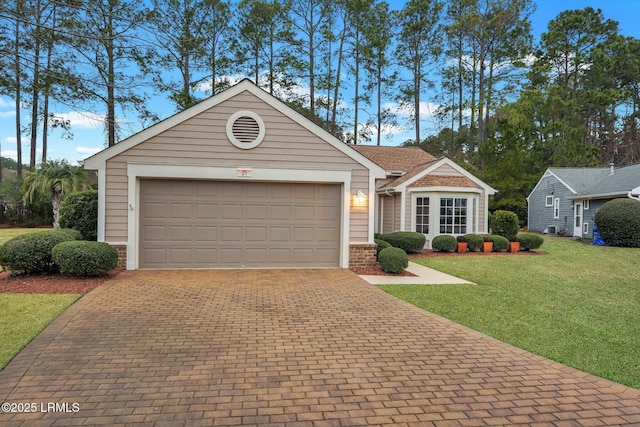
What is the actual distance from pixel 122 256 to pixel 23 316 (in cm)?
373

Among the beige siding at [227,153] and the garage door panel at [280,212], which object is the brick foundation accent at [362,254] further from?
the garage door panel at [280,212]

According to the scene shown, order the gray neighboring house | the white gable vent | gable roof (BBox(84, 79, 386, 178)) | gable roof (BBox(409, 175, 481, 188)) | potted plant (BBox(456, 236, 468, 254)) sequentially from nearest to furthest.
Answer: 1. gable roof (BBox(84, 79, 386, 178))
2. the white gable vent
3. potted plant (BBox(456, 236, 468, 254))
4. gable roof (BBox(409, 175, 481, 188))
5. the gray neighboring house

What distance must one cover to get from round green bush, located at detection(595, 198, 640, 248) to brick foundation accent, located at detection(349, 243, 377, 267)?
12.7m

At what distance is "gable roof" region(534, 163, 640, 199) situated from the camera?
60.6 feet

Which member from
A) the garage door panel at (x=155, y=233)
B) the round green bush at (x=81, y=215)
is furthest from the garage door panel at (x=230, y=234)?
the round green bush at (x=81, y=215)

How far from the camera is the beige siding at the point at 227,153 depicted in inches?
362

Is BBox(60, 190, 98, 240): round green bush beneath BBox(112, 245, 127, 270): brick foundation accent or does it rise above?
above

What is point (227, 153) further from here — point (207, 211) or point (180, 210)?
point (180, 210)

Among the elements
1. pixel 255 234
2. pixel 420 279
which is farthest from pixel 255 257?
pixel 420 279

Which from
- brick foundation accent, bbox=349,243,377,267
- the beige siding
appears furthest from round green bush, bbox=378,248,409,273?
the beige siding

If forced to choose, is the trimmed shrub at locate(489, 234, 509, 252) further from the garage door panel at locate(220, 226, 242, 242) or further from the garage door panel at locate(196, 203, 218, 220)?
the garage door panel at locate(196, 203, 218, 220)

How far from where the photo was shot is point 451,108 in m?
30.4

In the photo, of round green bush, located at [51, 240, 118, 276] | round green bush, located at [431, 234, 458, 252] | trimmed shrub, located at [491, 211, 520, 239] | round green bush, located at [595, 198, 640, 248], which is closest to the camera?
round green bush, located at [51, 240, 118, 276]

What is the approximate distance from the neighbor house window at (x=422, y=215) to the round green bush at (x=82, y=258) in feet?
36.6
